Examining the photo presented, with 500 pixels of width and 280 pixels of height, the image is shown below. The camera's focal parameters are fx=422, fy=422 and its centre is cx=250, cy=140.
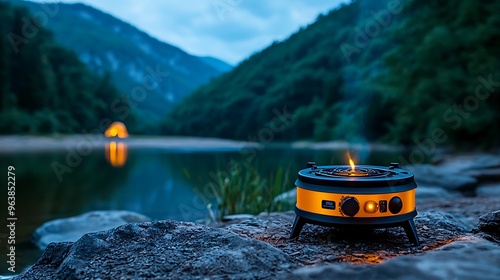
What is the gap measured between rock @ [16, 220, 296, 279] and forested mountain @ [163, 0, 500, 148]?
15.2 m

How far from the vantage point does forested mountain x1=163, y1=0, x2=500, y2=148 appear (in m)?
16.1

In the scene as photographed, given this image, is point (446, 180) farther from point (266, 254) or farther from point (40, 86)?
point (40, 86)

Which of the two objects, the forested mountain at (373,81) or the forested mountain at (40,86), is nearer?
the forested mountain at (373,81)

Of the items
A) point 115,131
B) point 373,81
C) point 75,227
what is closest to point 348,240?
point 75,227

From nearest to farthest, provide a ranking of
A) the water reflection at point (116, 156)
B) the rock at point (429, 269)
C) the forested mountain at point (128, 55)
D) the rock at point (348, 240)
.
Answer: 1. the rock at point (429, 269)
2. the rock at point (348, 240)
3. the water reflection at point (116, 156)
4. the forested mountain at point (128, 55)

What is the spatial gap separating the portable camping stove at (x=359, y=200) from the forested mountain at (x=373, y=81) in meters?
14.5

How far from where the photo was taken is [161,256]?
1906 mm

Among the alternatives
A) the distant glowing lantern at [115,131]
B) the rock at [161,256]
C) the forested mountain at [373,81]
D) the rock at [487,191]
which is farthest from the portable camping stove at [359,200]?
the distant glowing lantern at [115,131]

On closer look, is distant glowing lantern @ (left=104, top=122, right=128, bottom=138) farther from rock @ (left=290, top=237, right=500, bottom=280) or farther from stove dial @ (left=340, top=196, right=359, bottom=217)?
rock @ (left=290, top=237, right=500, bottom=280)

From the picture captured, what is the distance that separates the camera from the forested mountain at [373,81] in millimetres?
16062

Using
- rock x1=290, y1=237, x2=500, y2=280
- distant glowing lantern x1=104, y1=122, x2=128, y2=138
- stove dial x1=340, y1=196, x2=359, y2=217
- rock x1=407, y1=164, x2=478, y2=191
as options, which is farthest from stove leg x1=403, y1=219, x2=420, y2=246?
distant glowing lantern x1=104, y1=122, x2=128, y2=138

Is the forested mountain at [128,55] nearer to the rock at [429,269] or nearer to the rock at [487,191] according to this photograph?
the rock at [487,191]

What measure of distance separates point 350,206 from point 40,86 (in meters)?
41.9

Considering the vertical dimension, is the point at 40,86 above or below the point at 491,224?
above
